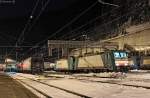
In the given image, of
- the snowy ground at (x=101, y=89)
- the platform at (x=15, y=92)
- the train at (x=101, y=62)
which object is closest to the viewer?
the snowy ground at (x=101, y=89)

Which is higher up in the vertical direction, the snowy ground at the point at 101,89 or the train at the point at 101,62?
the train at the point at 101,62

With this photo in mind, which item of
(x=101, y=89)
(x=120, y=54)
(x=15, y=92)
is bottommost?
(x=15, y=92)

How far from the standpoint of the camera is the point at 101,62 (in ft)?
187

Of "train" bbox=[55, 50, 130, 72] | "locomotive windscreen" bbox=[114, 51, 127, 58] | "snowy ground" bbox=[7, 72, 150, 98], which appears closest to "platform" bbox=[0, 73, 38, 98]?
"snowy ground" bbox=[7, 72, 150, 98]

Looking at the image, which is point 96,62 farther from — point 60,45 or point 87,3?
point 87,3

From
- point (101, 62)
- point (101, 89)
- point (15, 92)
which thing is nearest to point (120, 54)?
point (101, 62)

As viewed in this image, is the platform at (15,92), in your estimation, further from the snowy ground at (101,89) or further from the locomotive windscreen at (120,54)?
the locomotive windscreen at (120,54)

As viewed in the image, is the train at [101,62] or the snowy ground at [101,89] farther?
the train at [101,62]

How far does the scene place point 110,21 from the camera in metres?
99.8

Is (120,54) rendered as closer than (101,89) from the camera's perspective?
No

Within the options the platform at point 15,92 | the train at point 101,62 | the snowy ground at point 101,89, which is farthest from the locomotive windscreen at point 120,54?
the platform at point 15,92

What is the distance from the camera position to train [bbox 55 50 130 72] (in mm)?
52625

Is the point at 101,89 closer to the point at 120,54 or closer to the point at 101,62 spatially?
the point at 120,54

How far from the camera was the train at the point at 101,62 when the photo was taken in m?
52.6
